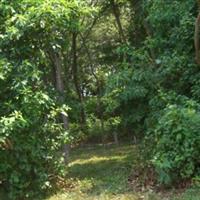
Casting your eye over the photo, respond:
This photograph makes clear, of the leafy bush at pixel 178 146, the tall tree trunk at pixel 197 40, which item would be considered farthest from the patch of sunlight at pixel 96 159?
the leafy bush at pixel 178 146

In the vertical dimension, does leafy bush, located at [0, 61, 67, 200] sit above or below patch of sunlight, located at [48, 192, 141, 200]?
above

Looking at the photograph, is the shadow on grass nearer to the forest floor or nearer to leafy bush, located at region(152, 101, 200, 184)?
the forest floor

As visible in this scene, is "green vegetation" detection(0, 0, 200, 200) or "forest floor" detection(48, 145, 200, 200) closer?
"forest floor" detection(48, 145, 200, 200)

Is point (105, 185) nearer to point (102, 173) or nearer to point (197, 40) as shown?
point (102, 173)

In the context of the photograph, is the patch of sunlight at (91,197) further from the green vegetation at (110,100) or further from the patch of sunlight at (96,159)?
the patch of sunlight at (96,159)

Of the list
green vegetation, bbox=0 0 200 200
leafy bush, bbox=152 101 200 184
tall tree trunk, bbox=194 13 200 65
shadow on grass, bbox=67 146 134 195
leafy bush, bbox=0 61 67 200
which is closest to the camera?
leafy bush, bbox=152 101 200 184

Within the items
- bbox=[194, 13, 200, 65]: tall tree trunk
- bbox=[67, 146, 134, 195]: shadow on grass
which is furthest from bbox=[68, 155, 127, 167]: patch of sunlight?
bbox=[194, 13, 200, 65]: tall tree trunk

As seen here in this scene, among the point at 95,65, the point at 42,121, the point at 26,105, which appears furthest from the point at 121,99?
the point at 95,65

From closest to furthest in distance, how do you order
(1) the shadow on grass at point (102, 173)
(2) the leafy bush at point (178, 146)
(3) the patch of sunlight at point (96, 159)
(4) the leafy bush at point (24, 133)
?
1. (2) the leafy bush at point (178, 146)
2. (4) the leafy bush at point (24, 133)
3. (1) the shadow on grass at point (102, 173)
4. (3) the patch of sunlight at point (96, 159)

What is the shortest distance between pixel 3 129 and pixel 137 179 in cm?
225

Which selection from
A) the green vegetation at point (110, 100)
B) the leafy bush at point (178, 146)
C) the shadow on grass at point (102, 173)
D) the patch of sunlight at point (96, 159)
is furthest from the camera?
the patch of sunlight at point (96, 159)

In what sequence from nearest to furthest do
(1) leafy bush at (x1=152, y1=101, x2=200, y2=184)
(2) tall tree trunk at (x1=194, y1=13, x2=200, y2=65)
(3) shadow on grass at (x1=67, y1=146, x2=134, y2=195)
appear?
1. (1) leafy bush at (x1=152, y1=101, x2=200, y2=184)
2. (2) tall tree trunk at (x1=194, y1=13, x2=200, y2=65)
3. (3) shadow on grass at (x1=67, y1=146, x2=134, y2=195)

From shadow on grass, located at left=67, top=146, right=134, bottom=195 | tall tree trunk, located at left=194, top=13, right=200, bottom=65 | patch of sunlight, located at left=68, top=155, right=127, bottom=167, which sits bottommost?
shadow on grass, located at left=67, top=146, right=134, bottom=195

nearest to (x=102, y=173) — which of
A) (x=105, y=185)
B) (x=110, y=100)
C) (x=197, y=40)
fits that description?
(x=105, y=185)
